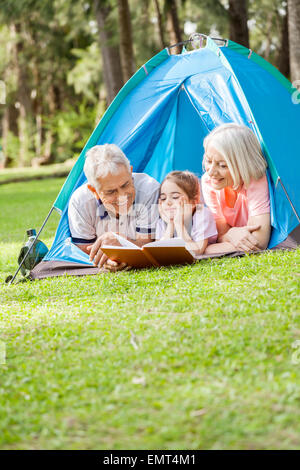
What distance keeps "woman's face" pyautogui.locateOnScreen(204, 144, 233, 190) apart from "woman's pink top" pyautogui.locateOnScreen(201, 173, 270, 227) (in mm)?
138

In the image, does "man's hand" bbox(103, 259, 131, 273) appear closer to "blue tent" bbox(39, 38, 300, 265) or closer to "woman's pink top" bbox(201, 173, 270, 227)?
"blue tent" bbox(39, 38, 300, 265)

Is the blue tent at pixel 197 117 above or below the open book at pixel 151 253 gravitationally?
above

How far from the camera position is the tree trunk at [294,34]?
26.2 ft

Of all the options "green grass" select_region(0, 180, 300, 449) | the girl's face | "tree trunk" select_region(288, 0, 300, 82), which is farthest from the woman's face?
"tree trunk" select_region(288, 0, 300, 82)

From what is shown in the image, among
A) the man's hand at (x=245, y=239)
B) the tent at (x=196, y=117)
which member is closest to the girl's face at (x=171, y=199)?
the man's hand at (x=245, y=239)

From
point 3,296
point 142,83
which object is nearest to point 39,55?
point 142,83

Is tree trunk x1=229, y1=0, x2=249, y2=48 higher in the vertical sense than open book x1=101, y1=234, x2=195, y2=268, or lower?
higher

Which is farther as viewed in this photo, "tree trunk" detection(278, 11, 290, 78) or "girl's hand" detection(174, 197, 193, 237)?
"tree trunk" detection(278, 11, 290, 78)

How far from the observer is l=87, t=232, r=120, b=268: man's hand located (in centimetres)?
398

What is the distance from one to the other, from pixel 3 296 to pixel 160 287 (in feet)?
3.25

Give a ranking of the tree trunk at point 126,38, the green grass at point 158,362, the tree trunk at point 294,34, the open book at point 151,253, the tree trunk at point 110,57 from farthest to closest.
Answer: the tree trunk at point 110,57, the tree trunk at point 126,38, the tree trunk at point 294,34, the open book at point 151,253, the green grass at point 158,362

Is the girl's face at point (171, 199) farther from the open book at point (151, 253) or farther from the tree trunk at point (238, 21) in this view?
the tree trunk at point (238, 21)

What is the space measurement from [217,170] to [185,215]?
378 millimetres
